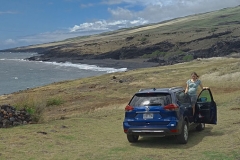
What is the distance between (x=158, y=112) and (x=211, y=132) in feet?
10.8

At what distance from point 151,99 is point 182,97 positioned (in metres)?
1.60

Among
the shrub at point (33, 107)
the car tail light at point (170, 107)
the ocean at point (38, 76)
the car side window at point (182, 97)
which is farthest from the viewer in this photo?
the ocean at point (38, 76)

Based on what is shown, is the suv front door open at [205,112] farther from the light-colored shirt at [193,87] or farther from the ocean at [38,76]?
the ocean at [38,76]

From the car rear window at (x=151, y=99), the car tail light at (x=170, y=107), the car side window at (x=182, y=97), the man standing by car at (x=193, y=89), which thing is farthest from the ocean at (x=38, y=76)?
the car tail light at (x=170, y=107)

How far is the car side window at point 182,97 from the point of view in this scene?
1190 centimetres

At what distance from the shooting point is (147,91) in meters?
11.5

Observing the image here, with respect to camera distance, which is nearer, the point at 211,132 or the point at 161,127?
the point at 161,127

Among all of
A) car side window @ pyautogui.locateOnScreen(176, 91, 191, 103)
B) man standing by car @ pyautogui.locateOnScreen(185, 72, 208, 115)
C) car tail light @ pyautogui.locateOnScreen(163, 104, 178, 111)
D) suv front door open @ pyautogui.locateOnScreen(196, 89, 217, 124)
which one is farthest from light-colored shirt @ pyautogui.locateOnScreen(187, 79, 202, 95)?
car tail light @ pyautogui.locateOnScreen(163, 104, 178, 111)

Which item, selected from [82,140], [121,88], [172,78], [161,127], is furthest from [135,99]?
[172,78]

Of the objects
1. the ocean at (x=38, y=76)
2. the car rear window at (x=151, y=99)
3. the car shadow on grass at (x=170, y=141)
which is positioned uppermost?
the car rear window at (x=151, y=99)

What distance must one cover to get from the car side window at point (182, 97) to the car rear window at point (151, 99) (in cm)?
74

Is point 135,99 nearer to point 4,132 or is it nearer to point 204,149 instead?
point 204,149

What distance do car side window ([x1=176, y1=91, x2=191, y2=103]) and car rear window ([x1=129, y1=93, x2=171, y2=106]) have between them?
0.74 meters

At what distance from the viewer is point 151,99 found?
11234 mm
